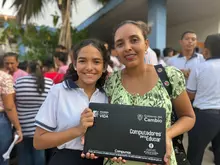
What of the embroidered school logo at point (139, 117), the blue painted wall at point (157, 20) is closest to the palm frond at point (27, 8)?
the blue painted wall at point (157, 20)

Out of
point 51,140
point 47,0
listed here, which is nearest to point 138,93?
point 51,140

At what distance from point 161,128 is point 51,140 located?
61 centimetres

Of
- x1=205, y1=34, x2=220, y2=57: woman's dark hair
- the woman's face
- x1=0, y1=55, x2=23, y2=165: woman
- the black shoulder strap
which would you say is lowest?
x1=0, y1=55, x2=23, y2=165: woman

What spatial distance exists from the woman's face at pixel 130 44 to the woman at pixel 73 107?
16 cm

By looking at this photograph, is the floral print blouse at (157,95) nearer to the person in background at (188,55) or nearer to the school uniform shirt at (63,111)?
the school uniform shirt at (63,111)

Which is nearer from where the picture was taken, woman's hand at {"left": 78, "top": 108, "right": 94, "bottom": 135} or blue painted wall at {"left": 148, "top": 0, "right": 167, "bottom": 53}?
woman's hand at {"left": 78, "top": 108, "right": 94, "bottom": 135}

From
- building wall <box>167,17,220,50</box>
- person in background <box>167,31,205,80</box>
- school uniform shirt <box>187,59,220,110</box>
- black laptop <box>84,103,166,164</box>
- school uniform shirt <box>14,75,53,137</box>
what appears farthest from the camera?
building wall <box>167,17,220,50</box>

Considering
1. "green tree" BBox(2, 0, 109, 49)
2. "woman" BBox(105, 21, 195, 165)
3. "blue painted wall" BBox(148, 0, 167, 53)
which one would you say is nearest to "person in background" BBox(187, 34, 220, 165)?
"woman" BBox(105, 21, 195, 165)

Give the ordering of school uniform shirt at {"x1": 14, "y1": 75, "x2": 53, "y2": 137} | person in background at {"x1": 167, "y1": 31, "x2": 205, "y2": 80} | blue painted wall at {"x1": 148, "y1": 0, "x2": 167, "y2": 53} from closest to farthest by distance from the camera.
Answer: school uniform shirt at {"x1": 14, "y1": 75, "x2": 53, "y2": 137} < person in background at {"x1": 167, "y1": 31, "x2": 205, "y2": 80} < blue painted wall at {"x1": 148, "y1": 0, "x2": 167, "y2": 53}

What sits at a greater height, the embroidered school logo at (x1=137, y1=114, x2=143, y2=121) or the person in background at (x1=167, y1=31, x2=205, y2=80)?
the person in background at (x1=167, y1=31, x2=205, y2=80)

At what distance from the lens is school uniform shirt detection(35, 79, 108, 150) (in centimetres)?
138

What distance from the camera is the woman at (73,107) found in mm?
1334

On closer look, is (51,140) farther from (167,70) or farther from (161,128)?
(167,70)

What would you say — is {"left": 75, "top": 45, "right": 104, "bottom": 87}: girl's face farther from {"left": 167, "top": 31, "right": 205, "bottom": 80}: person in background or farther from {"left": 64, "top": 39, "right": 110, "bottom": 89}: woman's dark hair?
{"left": 167, "top": 31, "right": 205, "bottom": 80}: person in background
